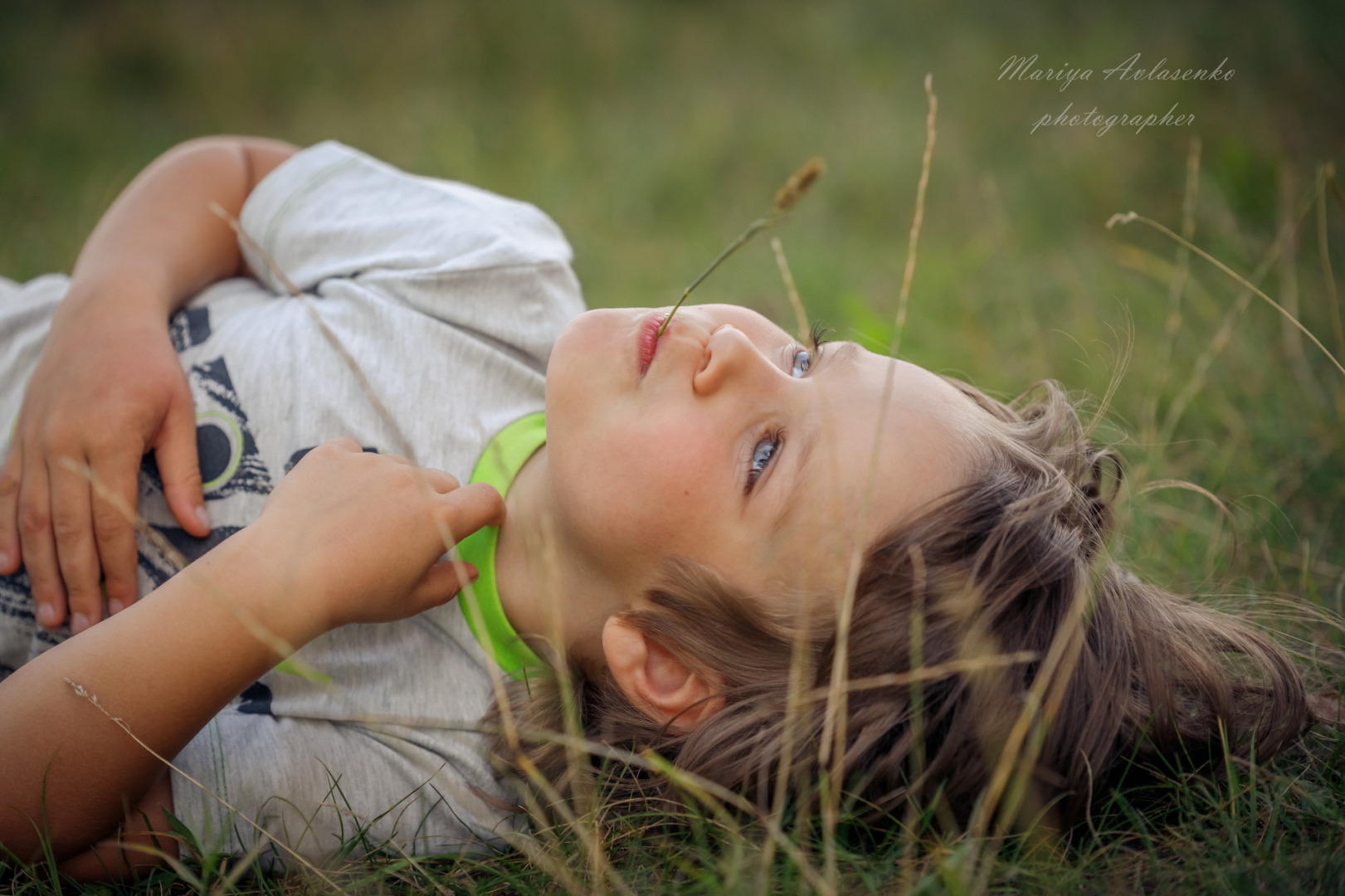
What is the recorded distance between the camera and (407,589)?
142 centimetres

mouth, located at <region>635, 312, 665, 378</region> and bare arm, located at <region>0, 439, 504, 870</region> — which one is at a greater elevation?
mouth, located at <region>635, 312, 665, 378</region>

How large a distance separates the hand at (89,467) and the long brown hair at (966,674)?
29.9 inches

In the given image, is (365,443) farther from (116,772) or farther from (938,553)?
(938,553)

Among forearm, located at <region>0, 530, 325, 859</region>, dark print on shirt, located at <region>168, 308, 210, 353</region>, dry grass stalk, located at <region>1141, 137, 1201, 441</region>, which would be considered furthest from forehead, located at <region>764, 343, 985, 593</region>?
dark print on shirt, located at <region>168, 308, 210, 353</region>

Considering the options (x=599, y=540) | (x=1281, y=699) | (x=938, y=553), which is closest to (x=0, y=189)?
(x=599, y=540)

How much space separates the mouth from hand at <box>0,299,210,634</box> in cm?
86

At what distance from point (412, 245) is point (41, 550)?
94cm

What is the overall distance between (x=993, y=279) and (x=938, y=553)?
8.91 feet

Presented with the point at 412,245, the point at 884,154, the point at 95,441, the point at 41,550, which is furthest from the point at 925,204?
the point at 41,550

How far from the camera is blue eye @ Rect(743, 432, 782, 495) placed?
4.55ft

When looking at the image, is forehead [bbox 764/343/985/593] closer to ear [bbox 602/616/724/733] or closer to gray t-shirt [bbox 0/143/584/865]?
ear [bbox 602/616/724/733]

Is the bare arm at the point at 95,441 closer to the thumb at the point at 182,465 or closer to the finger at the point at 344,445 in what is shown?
the thumb at the point at 182,465

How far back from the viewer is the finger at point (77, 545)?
149cm

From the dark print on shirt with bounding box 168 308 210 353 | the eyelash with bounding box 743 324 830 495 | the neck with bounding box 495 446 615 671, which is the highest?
the dark print on shirt with bounding box 168 308 210 353
